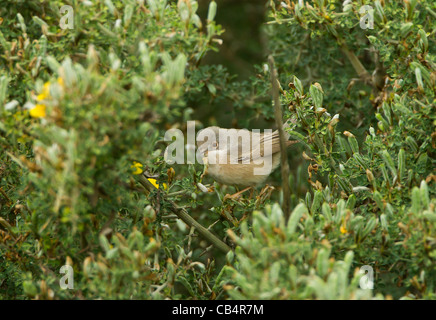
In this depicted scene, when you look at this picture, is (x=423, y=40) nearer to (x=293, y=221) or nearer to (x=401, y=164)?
(x=401, y=164)

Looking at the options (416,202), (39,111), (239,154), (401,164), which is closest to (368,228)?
(416,202)

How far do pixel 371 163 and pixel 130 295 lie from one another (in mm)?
1692

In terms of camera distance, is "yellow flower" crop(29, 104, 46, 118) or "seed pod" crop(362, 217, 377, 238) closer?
"yellow flower" crop(29, 104, 46, 118)

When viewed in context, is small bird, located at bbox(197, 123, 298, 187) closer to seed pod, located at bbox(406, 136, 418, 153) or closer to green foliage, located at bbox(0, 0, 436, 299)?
green foliage, located at bbox(0, 0, 436, 299)

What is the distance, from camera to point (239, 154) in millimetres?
4707

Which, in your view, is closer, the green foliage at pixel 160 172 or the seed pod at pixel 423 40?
the green foliage at pixel 160 172

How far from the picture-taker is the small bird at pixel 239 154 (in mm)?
4504

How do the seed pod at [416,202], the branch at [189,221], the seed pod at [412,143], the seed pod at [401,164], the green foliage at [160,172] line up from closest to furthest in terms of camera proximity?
1. the green foliage at [160,172]
2. the seed pod at [416,202]
3. the seed pod at [401,164]
4. the seed pod at [412,143]
5. the branch at [189,221]

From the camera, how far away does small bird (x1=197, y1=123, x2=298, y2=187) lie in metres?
4.50

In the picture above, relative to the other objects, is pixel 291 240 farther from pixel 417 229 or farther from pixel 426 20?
pixel 426 20

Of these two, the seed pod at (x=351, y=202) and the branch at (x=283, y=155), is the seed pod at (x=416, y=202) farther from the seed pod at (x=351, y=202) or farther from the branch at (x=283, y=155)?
the branch at (x=283, y=155)

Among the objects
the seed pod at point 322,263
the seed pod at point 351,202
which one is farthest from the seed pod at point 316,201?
the seed pod at point 322,263

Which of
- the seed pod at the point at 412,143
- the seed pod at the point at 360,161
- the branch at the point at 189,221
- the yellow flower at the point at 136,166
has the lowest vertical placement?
the branch at the point at 189,221

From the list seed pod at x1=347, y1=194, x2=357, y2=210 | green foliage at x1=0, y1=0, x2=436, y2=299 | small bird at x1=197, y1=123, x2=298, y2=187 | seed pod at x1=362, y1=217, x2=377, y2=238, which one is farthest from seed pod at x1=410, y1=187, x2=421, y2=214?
small bird at x1=197, y1=123, x2=298, y2=187
